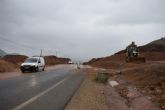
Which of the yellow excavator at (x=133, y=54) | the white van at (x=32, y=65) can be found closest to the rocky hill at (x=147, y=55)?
the yellow excavator at (x=133, y=54)

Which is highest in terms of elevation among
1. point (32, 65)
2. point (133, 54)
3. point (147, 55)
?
point (147, 55)

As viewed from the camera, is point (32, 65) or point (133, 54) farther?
point (133, 54)

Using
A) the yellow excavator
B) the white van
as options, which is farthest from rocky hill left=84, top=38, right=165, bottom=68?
the white van

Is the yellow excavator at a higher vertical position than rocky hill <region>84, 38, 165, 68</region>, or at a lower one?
lower

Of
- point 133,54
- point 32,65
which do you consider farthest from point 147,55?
point 32,65

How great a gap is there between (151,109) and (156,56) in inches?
2526

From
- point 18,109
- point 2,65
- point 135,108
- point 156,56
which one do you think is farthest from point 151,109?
point 156,56

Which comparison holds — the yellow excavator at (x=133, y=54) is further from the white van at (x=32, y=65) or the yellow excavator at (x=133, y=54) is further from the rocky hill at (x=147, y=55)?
the rocky hill at (x=147, y=55)

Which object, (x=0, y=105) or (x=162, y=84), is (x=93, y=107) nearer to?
(x=0, y=105)

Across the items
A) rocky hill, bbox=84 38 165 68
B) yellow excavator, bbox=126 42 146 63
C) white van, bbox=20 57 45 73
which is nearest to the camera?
white van, bbox=20 57 45 73

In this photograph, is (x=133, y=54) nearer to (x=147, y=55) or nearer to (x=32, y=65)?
(x=32, y=65)

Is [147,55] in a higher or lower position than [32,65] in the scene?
higher

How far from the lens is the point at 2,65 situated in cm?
4656

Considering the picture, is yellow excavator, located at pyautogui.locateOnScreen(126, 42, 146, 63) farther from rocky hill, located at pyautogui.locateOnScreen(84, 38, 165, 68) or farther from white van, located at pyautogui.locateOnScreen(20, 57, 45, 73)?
rocky hill, located at pyautogui.locateOnScreen(84, 38, 165, 68)
